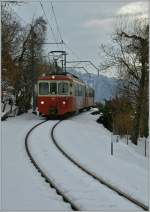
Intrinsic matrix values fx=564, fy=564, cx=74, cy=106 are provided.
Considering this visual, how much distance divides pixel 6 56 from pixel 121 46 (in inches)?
285

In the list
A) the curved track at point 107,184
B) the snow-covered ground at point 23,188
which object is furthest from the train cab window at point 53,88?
the snow-covered ground at point 23,188

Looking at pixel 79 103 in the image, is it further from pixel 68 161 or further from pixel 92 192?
pixel 92 192

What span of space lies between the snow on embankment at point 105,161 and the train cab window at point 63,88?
5965 mm

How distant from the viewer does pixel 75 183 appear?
11891 mm

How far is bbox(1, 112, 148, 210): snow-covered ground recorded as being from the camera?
973 cm

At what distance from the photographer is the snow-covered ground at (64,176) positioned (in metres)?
9.73

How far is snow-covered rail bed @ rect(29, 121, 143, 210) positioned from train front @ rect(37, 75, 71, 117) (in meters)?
14.1

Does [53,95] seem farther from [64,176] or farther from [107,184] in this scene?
[107,184]

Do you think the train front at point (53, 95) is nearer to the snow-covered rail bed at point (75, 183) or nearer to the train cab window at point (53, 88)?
the train cab window at point (53, 88)

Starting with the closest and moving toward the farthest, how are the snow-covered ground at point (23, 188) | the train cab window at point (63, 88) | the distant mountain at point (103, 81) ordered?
1. the snow-covered ground at point (23, 188)
2. the train cab window at point (63, 88)
3. the distant mountain at point (103, 81)

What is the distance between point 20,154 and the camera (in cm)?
1661

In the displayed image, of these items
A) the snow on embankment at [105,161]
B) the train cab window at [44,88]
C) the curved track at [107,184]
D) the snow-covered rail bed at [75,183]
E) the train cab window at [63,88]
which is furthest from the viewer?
the train cab window at [44,88]

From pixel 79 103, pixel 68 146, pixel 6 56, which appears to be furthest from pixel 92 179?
pixel 79 103

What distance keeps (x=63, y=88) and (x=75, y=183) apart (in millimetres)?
21256
